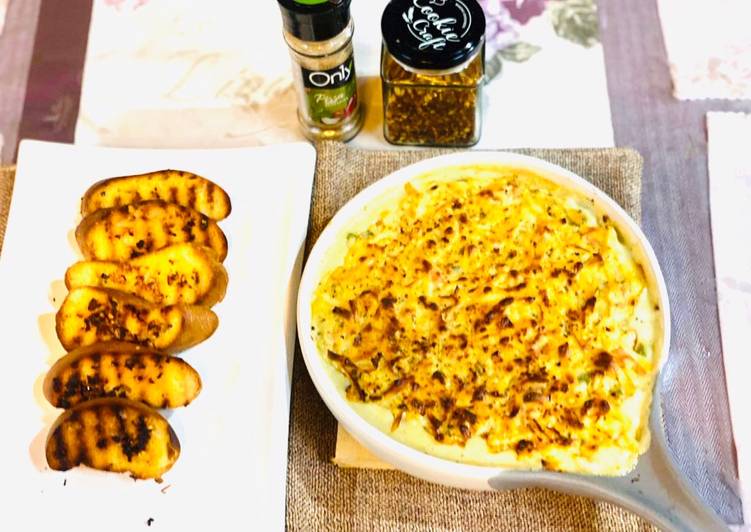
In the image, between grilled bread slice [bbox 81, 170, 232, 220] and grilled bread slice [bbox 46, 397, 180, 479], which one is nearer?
grilled bread slice [bbox 46, 397, 180, 479]

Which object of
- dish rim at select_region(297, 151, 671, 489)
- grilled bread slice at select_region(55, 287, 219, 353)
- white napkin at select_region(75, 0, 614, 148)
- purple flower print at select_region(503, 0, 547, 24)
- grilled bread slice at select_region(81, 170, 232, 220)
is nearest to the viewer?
dish rim at select_region(297, 151, 671, 489)

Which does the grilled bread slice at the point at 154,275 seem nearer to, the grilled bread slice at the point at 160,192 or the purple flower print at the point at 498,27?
the grilled bread slice at the point at 160,192

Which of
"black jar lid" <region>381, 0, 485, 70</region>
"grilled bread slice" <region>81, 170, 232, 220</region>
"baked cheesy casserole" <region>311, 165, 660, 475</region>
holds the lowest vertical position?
"baked cheesy casserole" <region>311, 165, 660, 475</region>

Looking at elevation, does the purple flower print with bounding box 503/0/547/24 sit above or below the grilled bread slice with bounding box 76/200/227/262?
above

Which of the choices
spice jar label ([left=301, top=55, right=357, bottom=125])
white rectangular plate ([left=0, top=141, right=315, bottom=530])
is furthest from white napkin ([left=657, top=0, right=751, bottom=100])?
white rectangular plate ([left=0, top=141, right=315, bottom=530])

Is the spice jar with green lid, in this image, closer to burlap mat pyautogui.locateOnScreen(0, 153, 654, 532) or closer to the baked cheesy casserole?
the baked cheesy casserole

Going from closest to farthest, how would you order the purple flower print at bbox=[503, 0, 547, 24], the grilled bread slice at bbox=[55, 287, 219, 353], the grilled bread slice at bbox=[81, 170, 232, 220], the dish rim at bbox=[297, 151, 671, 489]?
1. the dish rim at bbox=[297, 151, 671, 489]
2. the grilled bread slice at bbox=[55, 287, 219, 353]
3. the grilled bread slice at bbox=[81, 170, 232, 220]
4. the purple flower print at bbox=[503, 0, 547, 24]
